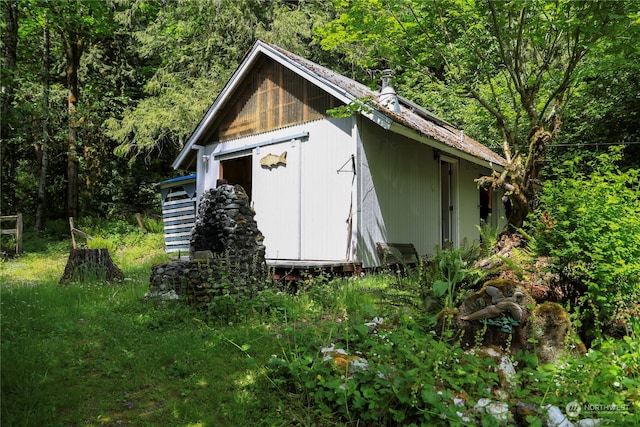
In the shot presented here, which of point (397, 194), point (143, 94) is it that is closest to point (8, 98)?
point (397, 194)

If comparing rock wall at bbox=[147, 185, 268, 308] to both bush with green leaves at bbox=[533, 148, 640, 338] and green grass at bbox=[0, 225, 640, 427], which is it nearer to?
green grass at bbox=[0, 225, 640, 427]

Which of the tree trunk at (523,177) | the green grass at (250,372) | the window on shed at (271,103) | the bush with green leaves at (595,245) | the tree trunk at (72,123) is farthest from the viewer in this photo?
the tree trunk at (72,123)

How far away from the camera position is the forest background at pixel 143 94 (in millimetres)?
13875

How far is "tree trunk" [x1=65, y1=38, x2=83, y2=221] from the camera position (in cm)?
1653

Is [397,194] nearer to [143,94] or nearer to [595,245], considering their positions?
[595,245]

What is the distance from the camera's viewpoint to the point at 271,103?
964 centimetres

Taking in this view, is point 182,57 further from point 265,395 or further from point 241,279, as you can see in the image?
point 265,395

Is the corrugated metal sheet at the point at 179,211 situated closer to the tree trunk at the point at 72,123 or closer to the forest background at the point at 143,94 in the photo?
the forest background at the point at 143,94

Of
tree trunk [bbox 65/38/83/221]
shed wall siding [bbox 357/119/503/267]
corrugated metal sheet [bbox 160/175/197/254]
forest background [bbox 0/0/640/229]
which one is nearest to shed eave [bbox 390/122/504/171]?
shed wall siding [bbox 357/119/503/267]

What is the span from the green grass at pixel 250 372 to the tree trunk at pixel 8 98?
2.17 meters

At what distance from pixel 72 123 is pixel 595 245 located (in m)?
17.9

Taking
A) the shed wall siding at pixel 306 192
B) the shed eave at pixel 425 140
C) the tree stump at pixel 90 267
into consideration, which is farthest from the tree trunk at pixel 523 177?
the tree stump at pixel 90 267

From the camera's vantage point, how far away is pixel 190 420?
307cm

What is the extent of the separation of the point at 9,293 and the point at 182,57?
38.9ft
